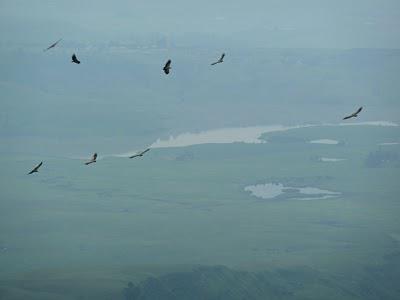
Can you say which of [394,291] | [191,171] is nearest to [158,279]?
[394,291]

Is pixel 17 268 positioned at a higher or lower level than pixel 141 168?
lower

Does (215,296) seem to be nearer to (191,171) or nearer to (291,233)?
(291,233)

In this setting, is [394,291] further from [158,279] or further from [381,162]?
[381,162]

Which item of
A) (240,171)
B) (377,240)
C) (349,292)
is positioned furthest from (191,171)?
(349,292)

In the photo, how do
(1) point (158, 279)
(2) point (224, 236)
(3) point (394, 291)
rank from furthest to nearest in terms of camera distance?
(2) point (224, 236) < (3) point (394, 291) < (1) point (158, 279)

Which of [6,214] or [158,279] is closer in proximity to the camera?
[158,279]

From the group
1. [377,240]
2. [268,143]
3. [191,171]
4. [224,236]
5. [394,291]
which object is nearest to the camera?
[394,291]

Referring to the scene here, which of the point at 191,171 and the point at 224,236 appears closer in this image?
the point at 224,236

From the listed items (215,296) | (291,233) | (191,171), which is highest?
(191,171)

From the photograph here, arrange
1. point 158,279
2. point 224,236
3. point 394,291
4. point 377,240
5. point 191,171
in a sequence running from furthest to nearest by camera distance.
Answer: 1. point 191,171
2. point 224,236
3. point 377,240
4. point 394,291
5. point 158,279
